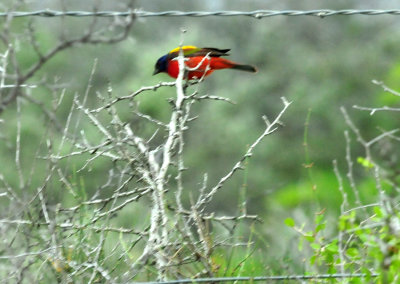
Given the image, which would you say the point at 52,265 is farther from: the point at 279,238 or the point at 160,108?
the point at 160,108

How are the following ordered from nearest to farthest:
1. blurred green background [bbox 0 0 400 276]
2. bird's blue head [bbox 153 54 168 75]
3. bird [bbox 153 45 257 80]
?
bird [bbox 153 45 257 80]
bird's blue head [bbox 153 54 168 75]
blurred green background [bbox 0 0 400 276]

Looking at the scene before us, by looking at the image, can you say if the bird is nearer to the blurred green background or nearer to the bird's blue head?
the bird's blue head

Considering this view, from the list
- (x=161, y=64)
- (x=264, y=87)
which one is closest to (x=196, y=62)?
(x=161, y=64)

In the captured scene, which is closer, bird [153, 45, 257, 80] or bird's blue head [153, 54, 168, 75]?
bird [153, 45, 257, 80]

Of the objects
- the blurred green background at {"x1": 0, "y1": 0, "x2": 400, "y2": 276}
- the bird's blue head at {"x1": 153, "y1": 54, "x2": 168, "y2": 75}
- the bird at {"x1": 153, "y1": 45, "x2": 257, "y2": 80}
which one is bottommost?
the blurred green background at {"x1": 0, "y1": 0, "x2": 400, "y2": 276}

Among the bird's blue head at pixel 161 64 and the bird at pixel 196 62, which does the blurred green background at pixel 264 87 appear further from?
the bird at pixel 196 62

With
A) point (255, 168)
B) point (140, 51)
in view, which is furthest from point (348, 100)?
point (140, 51)

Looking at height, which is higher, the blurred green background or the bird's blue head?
the bird's blue head

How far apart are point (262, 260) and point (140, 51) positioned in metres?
17.0

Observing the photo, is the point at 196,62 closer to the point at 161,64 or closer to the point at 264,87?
the point at 161,64

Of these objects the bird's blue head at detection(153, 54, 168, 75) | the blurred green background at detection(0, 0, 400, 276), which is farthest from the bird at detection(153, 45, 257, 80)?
the blurred green background at detection(0, 0, 400, 276)

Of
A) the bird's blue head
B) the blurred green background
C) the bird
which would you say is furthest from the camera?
the blurred green background


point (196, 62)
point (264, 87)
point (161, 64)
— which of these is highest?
point (196, 62)

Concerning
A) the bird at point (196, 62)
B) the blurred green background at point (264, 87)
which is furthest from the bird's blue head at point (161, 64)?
the blurred green background at point (264, 87)
